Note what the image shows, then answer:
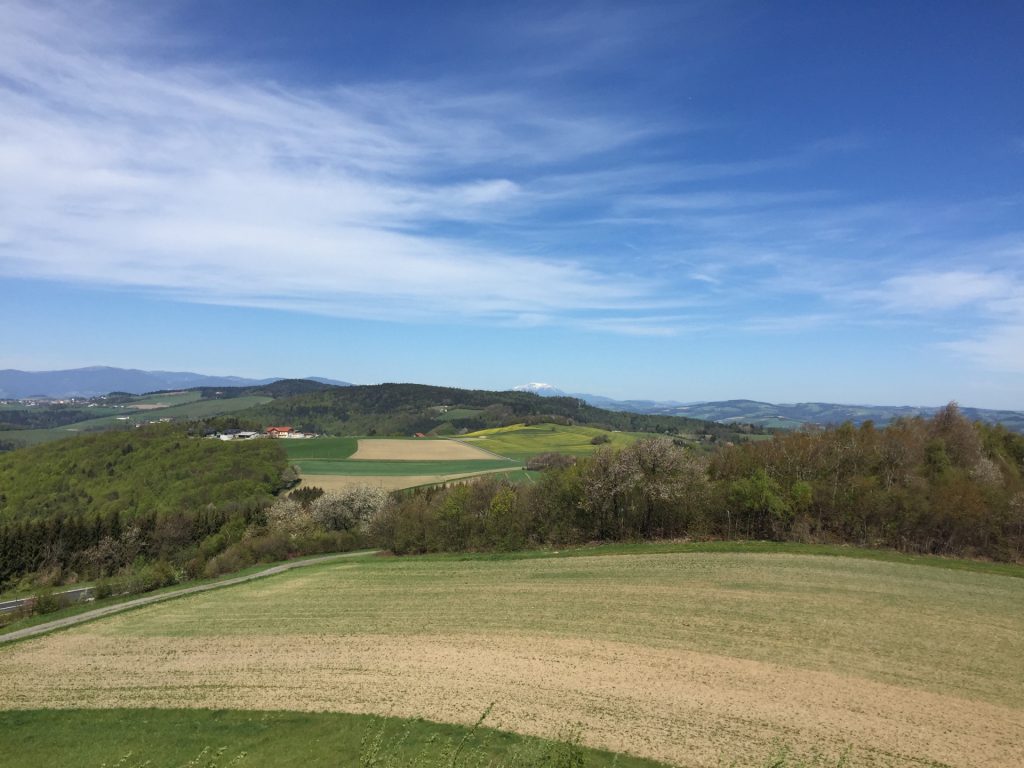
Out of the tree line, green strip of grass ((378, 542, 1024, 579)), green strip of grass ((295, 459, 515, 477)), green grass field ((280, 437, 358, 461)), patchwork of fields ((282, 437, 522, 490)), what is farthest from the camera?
green grass field ((280, 437, 358, 461))

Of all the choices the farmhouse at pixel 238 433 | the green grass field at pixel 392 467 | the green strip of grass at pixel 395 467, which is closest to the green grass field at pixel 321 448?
the green grass field at pixel 392 467

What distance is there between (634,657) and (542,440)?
12698 centimetres

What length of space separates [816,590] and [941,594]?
6.39 meters

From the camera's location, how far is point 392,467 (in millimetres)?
112375

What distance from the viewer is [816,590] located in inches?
1304

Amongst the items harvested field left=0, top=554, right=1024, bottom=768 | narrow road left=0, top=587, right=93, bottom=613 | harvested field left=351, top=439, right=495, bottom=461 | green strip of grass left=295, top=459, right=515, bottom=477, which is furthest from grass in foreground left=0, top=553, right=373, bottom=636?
harvested field left=351, top=439, right=495, bottom=461

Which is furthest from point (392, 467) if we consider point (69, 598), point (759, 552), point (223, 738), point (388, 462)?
point (223, 738)

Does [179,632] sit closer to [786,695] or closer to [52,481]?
[786,695]

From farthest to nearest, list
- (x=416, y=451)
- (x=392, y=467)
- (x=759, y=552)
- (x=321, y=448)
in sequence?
(x=321, y=448), (x=416, y=451), (x=392, y=467), (x=759, y=552)

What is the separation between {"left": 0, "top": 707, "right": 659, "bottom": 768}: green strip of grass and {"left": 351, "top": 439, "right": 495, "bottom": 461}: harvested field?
100 metres

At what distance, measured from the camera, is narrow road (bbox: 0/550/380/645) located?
1465 inches

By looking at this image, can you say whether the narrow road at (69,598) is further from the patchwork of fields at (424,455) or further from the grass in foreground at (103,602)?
the patchwork of fields at (424,455)

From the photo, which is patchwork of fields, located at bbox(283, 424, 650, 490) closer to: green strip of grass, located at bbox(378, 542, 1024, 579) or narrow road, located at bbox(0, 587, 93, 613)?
green strip of grass, located at bbox(378, 542, 1024, 579)

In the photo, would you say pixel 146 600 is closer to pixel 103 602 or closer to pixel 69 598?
pixel 103 602
